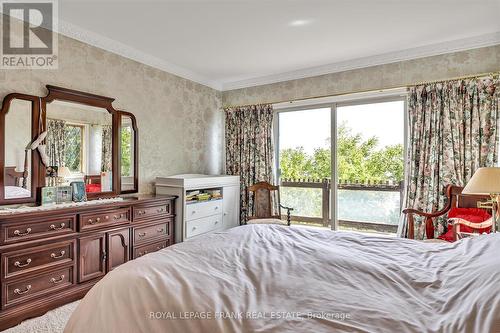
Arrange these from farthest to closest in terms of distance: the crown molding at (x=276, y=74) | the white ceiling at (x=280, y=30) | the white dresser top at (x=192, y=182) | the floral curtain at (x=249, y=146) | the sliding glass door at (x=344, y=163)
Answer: the floral curtain at (x=249, y=146) < the sliding glass door at (x=344, y=163) < the white dresser top at (x=192, y=182) < the crown molding at (x=276, y=74) < the white ceiling at (x=280, y=30)

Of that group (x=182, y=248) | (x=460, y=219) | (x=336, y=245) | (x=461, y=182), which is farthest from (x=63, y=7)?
(x=461, y=182)

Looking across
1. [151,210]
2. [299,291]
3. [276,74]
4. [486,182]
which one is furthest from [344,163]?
[299,291]

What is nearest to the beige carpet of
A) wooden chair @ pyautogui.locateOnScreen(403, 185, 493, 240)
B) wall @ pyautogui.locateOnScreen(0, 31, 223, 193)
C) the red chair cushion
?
wall @ pyautogui.locateOnScreen(0, 31, 223, 193)

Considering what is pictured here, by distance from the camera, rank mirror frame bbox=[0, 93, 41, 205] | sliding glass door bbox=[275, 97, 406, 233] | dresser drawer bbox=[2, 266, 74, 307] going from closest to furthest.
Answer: dresser drawer bbox=[2, 266, 74, 307], mirror frame bbox=[0, 93, 41, 205], sliding glass door bbox=[275, 97, 406, 233]

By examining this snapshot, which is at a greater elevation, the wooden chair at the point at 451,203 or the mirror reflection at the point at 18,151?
the mirror reflection at the point at 18,151

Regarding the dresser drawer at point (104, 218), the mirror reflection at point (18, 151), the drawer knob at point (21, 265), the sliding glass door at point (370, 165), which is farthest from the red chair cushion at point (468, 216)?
the mirror reflection at point (18, 151)

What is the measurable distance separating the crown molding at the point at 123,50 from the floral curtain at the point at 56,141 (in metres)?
0.94

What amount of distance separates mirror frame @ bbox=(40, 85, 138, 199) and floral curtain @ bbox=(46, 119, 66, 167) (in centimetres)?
8

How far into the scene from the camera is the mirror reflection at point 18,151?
2.60 metres

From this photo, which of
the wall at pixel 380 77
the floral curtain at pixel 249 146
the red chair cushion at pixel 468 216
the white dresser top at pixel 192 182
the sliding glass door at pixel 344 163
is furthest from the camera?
the floral curtain at pixel 249 146

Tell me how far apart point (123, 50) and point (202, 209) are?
2.29 m

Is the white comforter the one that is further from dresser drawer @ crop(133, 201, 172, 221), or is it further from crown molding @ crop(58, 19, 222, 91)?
crown molding @ crop(58, 19, 222, 91)

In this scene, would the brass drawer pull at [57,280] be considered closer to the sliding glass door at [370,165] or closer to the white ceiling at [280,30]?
the white ceiling at [280,30]

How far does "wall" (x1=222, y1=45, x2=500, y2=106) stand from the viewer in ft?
10.9
